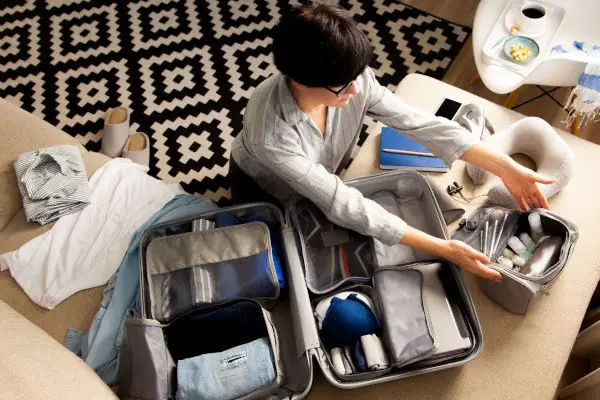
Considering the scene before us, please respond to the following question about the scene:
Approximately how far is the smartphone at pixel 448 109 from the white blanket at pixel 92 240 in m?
0.94

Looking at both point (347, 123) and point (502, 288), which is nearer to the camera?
point (502, 288)

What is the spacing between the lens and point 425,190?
4.45ft

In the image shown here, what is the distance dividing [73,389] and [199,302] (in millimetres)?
354

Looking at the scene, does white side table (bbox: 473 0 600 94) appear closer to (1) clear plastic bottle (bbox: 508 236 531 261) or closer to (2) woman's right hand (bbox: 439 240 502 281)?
(1) clear plastic bottle (bbox: 508 236 531 261)

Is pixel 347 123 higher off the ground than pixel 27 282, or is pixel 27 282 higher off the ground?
pixel 347 123

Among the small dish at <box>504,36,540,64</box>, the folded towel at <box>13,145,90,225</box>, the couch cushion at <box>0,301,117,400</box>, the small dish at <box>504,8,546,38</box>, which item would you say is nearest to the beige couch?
the couch cushion at <box>0,301,117,400</box>

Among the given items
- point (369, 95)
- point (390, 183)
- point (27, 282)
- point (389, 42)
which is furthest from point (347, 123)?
point (389, 42)

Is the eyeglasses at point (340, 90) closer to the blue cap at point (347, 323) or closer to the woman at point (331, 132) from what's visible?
the woman at point (331, 132)

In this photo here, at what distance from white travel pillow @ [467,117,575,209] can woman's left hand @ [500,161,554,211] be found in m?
0.02

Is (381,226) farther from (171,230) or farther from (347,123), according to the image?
(171,230)

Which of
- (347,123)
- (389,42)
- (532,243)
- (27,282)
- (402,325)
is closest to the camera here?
(402,325)

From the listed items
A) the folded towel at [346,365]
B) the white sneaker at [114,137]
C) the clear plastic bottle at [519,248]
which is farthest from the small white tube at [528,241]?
the white sneaker at [114,137]

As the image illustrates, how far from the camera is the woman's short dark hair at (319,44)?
98 centimetres

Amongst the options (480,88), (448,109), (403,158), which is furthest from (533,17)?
(403,158)
